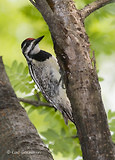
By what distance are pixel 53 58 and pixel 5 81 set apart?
942mm

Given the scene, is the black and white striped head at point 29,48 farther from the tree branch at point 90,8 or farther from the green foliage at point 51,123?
the tree branch at point 90,8

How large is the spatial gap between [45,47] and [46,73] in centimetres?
40

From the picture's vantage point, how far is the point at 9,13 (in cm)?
400

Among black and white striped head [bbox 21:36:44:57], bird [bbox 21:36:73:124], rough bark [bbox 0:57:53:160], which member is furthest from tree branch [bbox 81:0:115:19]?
black and white striped head [bbox 21:36:44:57]

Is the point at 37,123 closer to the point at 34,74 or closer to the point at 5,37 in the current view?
the point at 34,74

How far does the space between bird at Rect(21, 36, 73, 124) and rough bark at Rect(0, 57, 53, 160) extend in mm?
971

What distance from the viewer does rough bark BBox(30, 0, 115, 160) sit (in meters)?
1.65

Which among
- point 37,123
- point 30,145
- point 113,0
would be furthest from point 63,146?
point 113,0

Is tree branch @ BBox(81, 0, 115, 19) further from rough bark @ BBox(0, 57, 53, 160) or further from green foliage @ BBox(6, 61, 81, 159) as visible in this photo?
green foliage @ BBox(6, 61, 81, 159)

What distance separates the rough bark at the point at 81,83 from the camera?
1.65 m

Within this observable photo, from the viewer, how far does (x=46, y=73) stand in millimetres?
3641

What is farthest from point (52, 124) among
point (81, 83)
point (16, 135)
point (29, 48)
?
point (81, 83)

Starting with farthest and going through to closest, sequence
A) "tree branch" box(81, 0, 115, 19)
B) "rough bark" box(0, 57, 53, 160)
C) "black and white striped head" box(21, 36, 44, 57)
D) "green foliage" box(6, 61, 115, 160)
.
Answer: "black and white striped head" box(21, 36, 44, 57) → "green foliage" box(6, 61, 115, 160) → "rough bark" box(0, 57, 53, 160) → "tree branch" box(81, 0, 115, 19)

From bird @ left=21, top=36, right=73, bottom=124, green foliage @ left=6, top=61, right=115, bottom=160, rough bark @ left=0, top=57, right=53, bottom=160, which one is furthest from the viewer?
bird @ left=21, top=36, right=73, bottom=124
